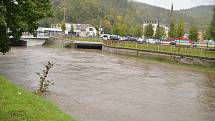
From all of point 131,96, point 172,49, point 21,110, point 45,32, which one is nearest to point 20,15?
point 131,96

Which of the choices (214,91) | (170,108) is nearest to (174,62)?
(214,91)

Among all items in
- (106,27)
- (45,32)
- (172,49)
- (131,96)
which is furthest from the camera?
(106,27)

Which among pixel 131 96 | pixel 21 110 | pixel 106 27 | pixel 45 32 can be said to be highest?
pixel 106 27

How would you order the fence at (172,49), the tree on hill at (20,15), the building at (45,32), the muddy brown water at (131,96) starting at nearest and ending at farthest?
the muddy brown water at (131,96), the tree on hill at (20,15), the fence at (172,49), the building at (45,32)

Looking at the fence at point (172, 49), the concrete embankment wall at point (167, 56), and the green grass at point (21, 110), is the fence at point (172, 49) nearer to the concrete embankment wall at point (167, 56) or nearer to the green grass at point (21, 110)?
the concrete embankment wall at point (167, 56)

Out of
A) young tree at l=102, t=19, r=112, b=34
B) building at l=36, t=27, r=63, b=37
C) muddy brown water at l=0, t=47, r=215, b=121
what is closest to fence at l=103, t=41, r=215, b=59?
muddy brown water at l=0, t=47, r=215, b=121

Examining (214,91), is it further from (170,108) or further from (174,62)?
(174,62)

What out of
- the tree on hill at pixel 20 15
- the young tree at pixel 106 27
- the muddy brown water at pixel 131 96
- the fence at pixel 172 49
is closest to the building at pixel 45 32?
the young tree at pixel 106 27

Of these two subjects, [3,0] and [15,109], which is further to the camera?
[3,0]

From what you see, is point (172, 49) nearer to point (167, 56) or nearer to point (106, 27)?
point (167, 56)

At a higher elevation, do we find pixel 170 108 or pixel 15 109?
pixel 15 109

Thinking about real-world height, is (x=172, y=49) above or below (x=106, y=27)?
below

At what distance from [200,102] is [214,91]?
19.7ft

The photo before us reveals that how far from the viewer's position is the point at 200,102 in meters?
25.8
